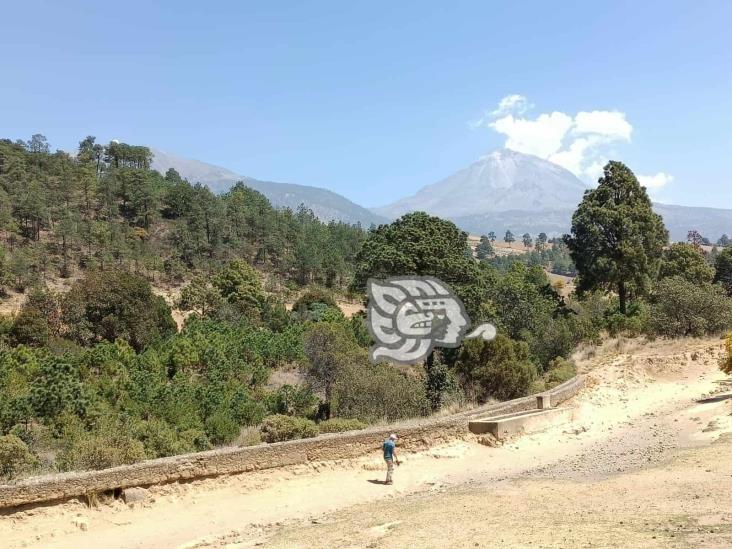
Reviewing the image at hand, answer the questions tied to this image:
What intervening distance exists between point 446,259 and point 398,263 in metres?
1.59

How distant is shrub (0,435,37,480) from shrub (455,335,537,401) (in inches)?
458

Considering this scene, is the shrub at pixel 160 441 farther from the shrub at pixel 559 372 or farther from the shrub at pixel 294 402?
the shrub at pixel 559 372

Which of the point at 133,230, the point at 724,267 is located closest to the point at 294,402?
the point at 133,230

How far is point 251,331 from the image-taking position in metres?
30.6

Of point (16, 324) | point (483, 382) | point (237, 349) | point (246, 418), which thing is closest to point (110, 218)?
point (16, 324)

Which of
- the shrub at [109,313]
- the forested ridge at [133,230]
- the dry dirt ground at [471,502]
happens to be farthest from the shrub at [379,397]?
the forested ridge at [133,230]

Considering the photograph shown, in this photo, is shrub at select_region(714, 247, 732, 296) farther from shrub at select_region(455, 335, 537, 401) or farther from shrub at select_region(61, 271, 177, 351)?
shrub at select_region(61, 271, 177, 351)

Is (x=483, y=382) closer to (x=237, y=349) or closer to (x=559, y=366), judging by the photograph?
(x=559, y=366)

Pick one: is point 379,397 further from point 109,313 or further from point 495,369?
point 109,313

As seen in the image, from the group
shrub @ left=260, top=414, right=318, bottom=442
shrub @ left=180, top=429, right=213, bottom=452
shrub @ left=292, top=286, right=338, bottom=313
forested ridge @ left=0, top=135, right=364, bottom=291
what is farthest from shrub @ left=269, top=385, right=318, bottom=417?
forested ridge @ left=0, top=135, right=364, bottom=291

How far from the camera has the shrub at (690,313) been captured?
21.7 metres

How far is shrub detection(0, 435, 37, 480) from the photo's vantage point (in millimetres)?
10953

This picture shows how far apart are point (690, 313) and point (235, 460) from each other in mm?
18464

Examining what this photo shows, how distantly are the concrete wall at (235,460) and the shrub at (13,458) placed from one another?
2534 millimetres
